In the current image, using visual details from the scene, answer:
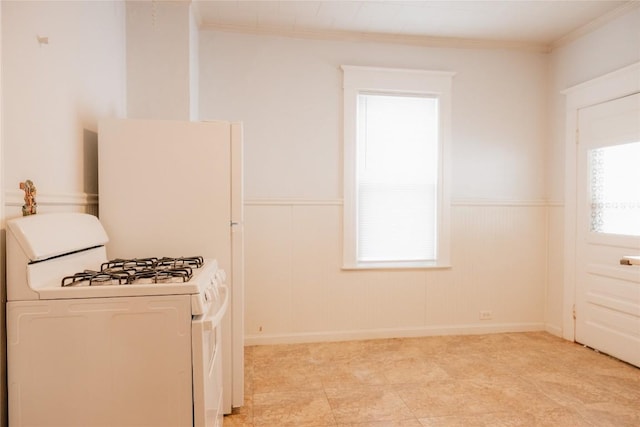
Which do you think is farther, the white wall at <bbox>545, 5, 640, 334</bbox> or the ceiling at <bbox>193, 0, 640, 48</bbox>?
the white wall at <bbox>545, 5, 640, 334</bbox>

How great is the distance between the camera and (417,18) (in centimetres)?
317

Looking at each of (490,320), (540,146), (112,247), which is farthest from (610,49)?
(112,247)

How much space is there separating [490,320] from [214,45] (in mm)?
3556

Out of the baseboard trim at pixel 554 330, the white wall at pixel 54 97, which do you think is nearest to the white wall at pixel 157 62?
the white wall at pixel 54 97

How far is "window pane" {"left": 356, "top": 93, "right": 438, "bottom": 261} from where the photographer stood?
3.50 meters

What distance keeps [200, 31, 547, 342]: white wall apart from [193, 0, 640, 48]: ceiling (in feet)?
0.41

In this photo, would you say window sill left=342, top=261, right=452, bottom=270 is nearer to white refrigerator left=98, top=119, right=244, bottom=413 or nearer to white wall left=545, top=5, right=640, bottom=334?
white wall left=545, top=5, right=640, bottom=334

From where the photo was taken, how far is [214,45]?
3.27 meters

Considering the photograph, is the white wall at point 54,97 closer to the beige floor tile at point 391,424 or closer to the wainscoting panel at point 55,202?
the wainscoting panel at point 55,202

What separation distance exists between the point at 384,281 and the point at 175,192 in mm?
2089

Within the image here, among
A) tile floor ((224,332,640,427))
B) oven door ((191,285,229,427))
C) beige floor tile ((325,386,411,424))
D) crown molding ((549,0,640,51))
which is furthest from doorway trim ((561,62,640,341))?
oven door ((191,285,229,427))

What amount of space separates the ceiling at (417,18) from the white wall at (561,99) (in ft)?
0.52

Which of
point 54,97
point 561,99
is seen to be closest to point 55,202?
point 54,97

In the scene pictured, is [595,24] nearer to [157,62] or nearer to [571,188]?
[571,188]
